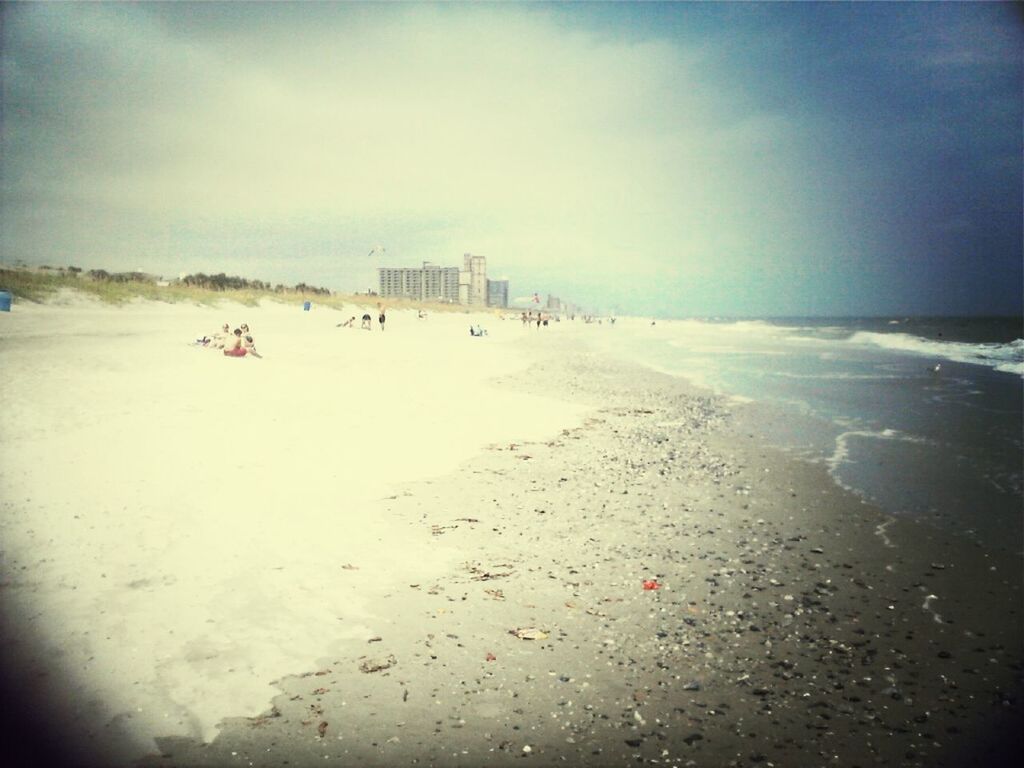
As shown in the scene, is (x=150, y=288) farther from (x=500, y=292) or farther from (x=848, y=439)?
(x=500, y=292)

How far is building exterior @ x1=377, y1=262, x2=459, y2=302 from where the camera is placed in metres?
75.8

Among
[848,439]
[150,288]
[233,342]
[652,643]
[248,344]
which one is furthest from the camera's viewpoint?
[150,288]

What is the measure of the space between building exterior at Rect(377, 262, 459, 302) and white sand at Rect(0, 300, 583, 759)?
60177 mm

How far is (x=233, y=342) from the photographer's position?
17.4 m

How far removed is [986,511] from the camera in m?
8.44

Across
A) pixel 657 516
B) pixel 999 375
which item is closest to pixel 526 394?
pixel 657 516

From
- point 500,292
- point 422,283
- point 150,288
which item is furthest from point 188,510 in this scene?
point 500,292

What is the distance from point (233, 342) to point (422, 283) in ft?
217

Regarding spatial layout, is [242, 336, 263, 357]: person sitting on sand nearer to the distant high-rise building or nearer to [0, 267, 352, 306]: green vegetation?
[0, 267, 352, 306]: green vegetation

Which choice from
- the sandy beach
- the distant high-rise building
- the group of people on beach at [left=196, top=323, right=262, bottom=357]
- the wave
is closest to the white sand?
the sandy beach

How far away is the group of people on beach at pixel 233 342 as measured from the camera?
642 inches

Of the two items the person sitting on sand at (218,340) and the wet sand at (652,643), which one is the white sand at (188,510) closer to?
the wet sand at (652,643)

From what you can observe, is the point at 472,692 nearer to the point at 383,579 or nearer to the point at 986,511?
the point at 383,579

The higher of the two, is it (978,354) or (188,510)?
(978,354)
